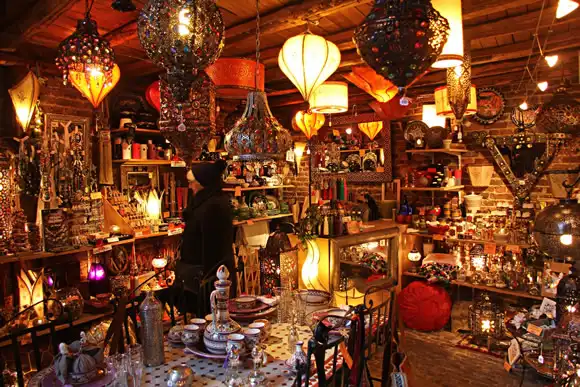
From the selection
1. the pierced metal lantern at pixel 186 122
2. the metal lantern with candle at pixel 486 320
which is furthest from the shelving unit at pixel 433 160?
the pierced metal lantern at pixel 186 122

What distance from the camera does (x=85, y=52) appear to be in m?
2.29

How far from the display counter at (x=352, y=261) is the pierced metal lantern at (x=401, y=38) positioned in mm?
2188

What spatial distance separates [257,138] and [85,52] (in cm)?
113

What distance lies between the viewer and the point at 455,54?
6.66 ft

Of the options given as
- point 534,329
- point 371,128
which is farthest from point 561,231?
point 371,128

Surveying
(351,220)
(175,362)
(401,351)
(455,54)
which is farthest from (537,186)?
(175,362)

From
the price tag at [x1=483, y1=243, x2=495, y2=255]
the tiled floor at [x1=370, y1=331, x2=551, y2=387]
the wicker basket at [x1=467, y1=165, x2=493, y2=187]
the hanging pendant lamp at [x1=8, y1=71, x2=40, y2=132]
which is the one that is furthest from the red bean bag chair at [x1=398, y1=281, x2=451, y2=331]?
the hanging pendant lamp at [x1=8, y1=71, x2=40, y2=132]

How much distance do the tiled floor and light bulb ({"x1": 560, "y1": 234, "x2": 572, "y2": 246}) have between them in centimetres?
165

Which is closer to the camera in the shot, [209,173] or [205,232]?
[205,232]

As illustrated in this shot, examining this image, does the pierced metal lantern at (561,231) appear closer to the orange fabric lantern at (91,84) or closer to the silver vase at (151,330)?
the silver vase at (151,330)

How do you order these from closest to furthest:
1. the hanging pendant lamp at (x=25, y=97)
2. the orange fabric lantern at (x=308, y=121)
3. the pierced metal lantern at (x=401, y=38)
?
the pierced metal lantern at (x=401, y=38) < the hanging pendant lamp at (x=25, y=97) < the orange fabric lantern at (x=308, y=121)

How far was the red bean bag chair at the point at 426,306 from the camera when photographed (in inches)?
177

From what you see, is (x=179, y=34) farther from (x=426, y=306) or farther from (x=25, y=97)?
(x=426, y=306)

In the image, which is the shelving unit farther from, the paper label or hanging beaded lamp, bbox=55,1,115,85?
hanging beaded lamp, bbox=55,1,115,85
